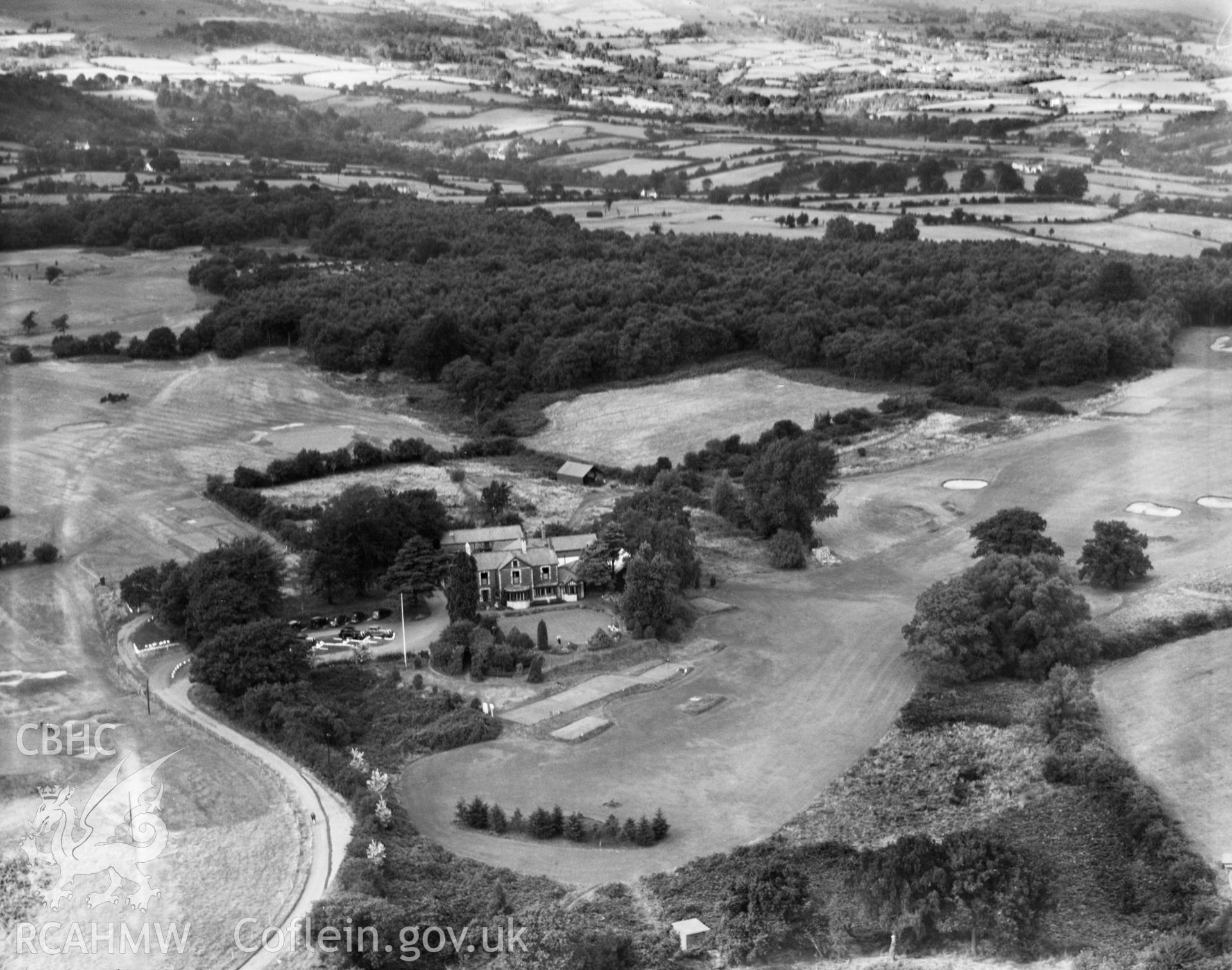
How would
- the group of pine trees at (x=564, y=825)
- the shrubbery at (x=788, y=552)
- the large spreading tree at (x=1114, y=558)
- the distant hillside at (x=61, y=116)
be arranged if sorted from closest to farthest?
1. the group of pine trees at (x=564, y=825)
2. the large spreading tree at (x=1114, y=558)
3. the shrubbery at (x=788, y=552)
4. the distant hillside at (x=61, y=116)

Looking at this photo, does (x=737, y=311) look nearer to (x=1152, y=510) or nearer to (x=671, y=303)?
(x=671, y=303)

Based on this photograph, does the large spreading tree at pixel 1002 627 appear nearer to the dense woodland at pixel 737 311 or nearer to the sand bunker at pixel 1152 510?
the sand bunker at pixel 1152 510

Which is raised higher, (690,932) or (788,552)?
(690,932)

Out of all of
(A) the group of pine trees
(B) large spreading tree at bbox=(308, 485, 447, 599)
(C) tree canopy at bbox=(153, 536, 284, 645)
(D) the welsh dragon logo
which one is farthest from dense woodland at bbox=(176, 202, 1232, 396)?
(A) the group of pine trees

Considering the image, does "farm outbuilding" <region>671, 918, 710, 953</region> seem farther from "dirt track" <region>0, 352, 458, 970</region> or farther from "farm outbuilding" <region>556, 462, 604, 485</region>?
"farm outbuilding" <region>556, 462, 604, 485</region>

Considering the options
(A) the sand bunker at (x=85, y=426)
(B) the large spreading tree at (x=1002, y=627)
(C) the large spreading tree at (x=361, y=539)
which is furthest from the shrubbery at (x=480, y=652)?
(A) the sand bunker at (x=85, y=426)

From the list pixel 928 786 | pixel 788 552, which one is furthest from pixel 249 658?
pixel 788 552

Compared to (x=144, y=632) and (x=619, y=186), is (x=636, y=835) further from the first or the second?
(x=619, y=186)
